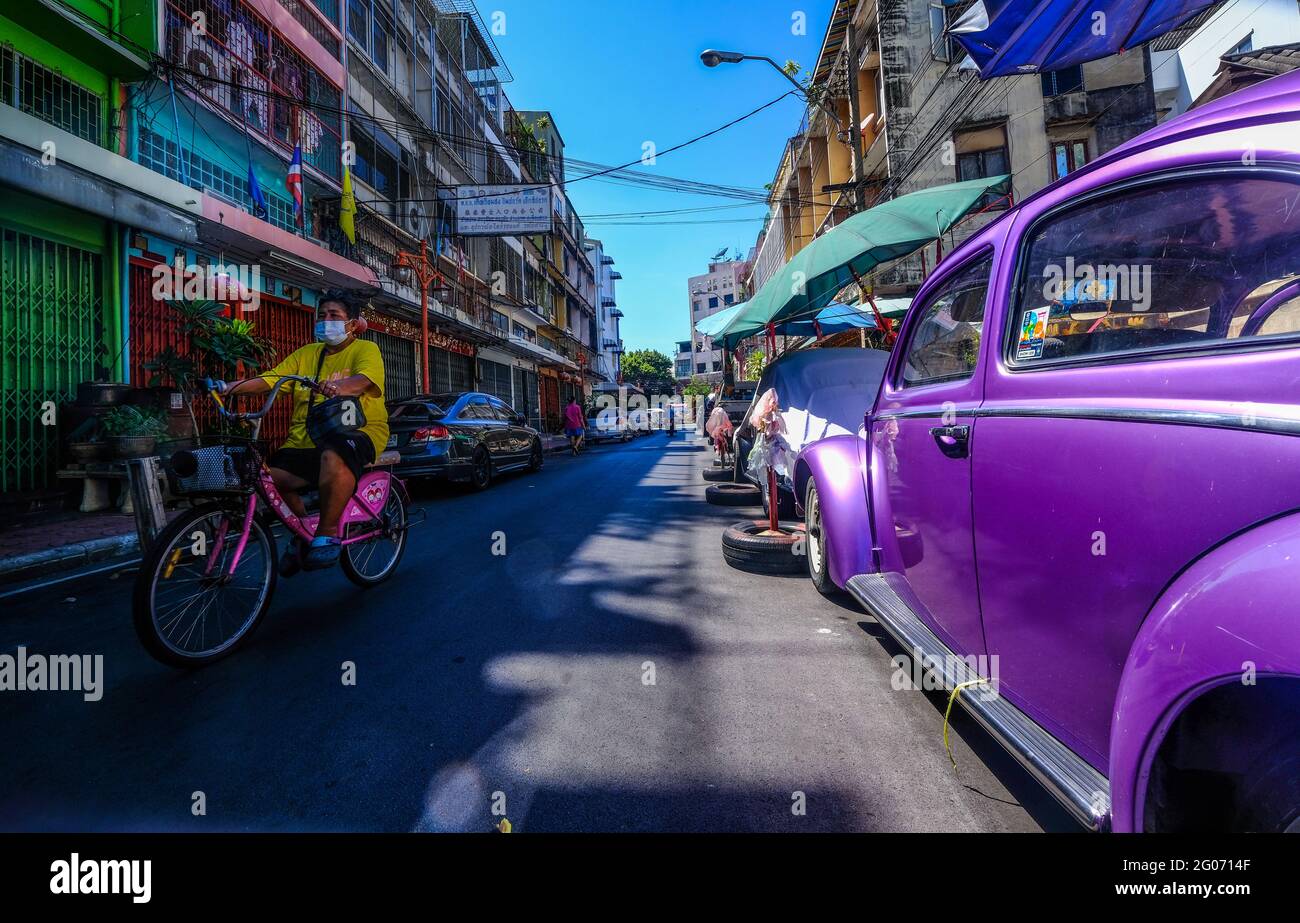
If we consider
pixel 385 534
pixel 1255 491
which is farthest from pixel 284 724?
pixel 1255 491

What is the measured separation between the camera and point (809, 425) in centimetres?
505

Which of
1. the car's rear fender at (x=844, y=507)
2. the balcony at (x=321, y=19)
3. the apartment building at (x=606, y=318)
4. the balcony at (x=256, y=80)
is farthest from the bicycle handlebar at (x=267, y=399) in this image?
the apartment building at (x=606, y=318)

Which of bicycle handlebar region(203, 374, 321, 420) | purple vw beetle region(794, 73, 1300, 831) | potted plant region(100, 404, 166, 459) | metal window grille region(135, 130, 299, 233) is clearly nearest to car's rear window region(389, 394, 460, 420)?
potted plant region(100, 404, 166, 459)

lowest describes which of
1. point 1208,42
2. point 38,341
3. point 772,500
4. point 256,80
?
point 772,500

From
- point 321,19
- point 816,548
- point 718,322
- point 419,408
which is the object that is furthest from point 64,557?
point 321,19

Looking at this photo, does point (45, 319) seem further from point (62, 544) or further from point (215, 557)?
point (215, 557)

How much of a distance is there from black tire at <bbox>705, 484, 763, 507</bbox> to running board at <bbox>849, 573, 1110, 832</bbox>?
4.36 metres

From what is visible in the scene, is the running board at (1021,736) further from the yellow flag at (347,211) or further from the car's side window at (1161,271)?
the yellow flag at (347,211)

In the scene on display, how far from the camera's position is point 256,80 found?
11.2m

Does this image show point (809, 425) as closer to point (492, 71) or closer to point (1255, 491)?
point (1255, 491)

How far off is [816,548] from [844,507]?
34.1 inches

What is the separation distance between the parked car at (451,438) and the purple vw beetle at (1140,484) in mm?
7120

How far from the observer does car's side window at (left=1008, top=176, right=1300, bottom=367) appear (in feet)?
3.95
